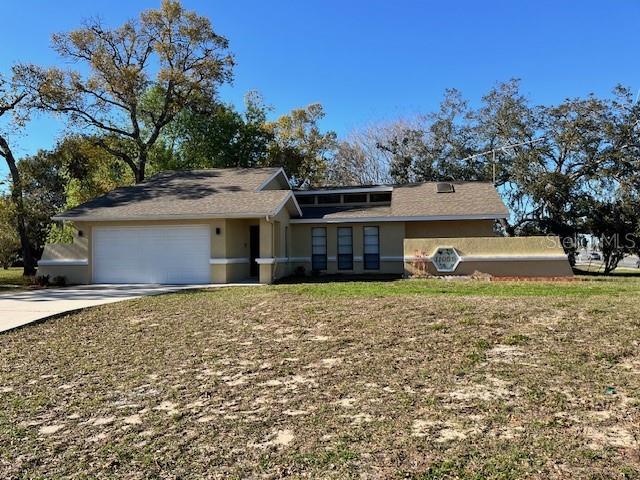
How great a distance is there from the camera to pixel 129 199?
19.7 metres

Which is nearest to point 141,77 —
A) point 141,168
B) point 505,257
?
point 141,168

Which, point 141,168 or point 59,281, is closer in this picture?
point 59,281

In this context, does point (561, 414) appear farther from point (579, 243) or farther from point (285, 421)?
point (579, 243)

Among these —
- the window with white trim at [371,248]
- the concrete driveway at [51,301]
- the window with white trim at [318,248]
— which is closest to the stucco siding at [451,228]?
the window with white trim at [371,248]

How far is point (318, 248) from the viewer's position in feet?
70.1

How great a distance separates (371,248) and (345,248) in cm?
105

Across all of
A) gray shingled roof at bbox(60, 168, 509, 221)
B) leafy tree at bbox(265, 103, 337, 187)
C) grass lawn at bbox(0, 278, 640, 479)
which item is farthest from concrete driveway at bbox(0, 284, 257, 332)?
leafy tree at bbox(265, 103, 337, 187)

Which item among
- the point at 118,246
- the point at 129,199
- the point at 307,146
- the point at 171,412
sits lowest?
the point at 171,412

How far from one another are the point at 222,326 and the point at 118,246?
36.6 feet

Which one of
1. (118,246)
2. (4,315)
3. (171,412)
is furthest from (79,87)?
(171,412)

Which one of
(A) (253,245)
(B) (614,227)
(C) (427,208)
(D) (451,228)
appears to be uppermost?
(C) (427,208)

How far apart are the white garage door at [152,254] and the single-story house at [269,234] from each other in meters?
0.03

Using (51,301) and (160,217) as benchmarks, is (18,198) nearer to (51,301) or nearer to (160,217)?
(160,217)

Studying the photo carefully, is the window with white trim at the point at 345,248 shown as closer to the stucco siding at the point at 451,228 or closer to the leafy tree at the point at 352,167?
the stucco siding at the point at 451,228
